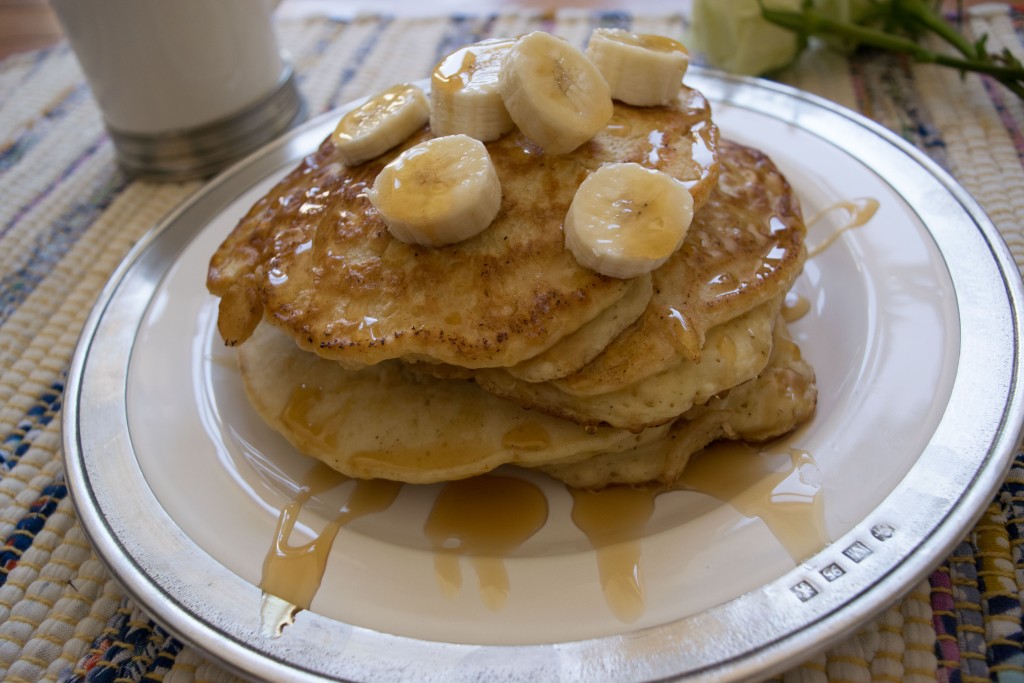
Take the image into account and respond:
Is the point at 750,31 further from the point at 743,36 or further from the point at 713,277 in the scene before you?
the point at 713,277

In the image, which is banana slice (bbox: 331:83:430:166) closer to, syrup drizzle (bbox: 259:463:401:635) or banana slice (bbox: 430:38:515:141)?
banana slice (bbox: 430:38:515:141)

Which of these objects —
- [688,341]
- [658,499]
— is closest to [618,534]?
[658,499]

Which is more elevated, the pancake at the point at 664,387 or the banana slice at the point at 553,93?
the banana slice at the point at 553,93

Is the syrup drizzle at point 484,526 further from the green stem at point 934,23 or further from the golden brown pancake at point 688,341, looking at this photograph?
the green stem at point 934,23

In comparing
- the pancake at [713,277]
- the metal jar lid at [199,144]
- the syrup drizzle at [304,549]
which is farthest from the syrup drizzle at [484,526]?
the metal jar lid at [199,144]

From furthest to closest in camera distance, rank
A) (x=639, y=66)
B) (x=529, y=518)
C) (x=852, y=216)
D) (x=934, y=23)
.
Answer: (x=934, y=23)
(x=852, y=216)
(x=639, y=66)
(x=529, y=518)

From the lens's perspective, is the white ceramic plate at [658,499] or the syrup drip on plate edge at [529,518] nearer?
the white ceramic plate at [658,499]
